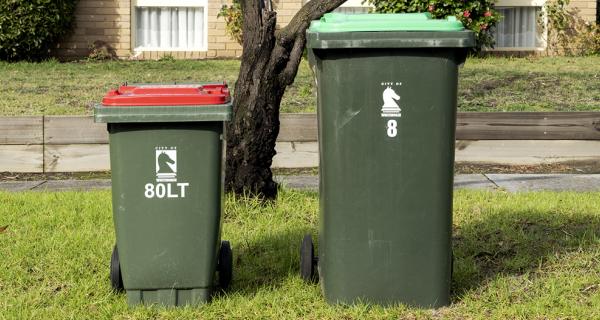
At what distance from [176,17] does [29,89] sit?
→ 4570mm

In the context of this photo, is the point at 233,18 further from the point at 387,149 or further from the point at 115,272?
the point at 387,149

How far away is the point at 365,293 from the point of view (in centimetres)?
486

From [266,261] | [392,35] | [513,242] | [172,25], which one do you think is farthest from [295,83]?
[392,35]

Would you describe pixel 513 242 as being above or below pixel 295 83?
below

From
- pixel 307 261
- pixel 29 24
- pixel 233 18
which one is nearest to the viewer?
pixel 307 261

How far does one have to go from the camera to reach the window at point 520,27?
51.4 ft

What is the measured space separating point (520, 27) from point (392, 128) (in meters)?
11.7

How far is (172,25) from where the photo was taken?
15.5 metres

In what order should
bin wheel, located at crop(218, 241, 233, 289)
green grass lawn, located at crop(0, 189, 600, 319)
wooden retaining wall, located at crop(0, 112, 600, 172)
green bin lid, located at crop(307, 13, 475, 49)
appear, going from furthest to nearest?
wooden retaining wall, located at crop(0, 112, 600, 172), bin wheel, located at crop(218, 241, 233, 289), green grass lawn, located at crop(0, 189, 600, 319), green bin lid, located at crop(307, 13, 475, 49)

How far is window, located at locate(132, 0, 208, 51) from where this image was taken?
15.4 m

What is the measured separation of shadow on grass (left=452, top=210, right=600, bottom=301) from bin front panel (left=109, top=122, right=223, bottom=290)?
4.73ft

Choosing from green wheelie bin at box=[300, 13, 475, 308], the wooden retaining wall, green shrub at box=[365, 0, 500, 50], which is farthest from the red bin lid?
green shrub at box=[365, 0, 500, 50]

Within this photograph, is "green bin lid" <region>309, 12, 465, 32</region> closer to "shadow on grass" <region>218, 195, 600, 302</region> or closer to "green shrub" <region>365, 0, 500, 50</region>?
"shadow on grass" <region>218, 195, 600, 302</region>

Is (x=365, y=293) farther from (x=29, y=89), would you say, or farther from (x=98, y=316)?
(x=29, y=89)
